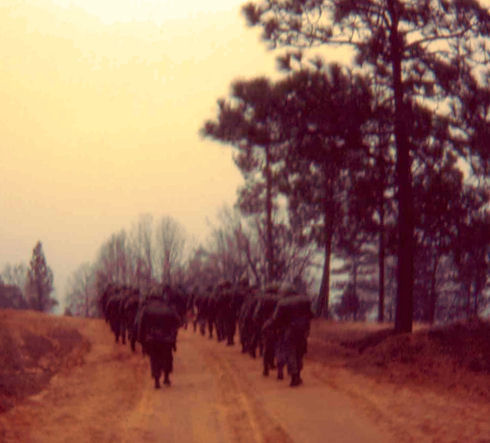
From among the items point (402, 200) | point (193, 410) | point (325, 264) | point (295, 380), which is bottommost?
point (193, 410)

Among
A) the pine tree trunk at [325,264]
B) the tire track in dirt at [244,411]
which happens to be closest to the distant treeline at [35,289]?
the pine tree trunk at [325,264]

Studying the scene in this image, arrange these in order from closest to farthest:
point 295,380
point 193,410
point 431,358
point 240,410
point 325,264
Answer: point 240,410, point 193,410, point 295,380, point 431,358, point 325,264

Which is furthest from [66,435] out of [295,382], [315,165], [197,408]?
[315,165]

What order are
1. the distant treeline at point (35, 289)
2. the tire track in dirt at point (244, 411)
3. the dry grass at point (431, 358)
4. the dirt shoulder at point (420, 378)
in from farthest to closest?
the distant treeline at point (35, 289)
the dry grass at point (431, 358)
the dirt shoulder at point (420, 378)
the tire track in dirt at point (244, 411)

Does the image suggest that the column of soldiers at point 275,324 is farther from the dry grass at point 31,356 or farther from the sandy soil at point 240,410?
the dry grass at point 31,356

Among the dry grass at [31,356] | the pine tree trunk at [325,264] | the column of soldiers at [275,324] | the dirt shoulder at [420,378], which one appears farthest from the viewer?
the pine tree trunk at [325,264]

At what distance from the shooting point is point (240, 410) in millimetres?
15219

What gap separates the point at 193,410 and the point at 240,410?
2.79 feet

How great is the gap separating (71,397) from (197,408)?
4242mm

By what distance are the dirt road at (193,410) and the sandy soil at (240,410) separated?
0.02 m

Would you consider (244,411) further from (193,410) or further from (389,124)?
(389,124)

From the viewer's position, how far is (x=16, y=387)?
66.9 feet

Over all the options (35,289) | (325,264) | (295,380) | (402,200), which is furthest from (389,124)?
(35,289)

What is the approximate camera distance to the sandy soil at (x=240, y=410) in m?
12.8
